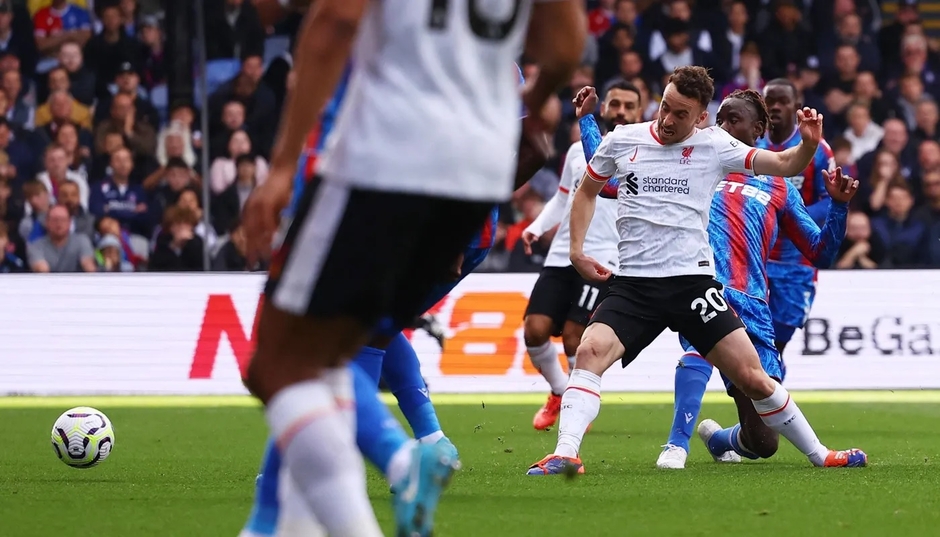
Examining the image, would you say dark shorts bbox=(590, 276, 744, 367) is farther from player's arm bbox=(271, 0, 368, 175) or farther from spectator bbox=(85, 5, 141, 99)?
spectator bbox=(85, 5, 141, 99)

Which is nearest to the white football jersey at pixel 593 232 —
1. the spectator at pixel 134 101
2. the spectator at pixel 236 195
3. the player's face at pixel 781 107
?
the player's face at pixel 781 107

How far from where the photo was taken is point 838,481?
6.57 meters

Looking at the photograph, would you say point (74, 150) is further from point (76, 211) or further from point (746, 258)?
point (746, 258)

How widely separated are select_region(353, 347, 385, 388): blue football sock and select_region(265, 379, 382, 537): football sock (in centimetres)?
199

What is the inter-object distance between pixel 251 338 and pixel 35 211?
398cm

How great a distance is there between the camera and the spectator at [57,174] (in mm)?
15547

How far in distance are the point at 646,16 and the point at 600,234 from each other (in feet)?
23.5

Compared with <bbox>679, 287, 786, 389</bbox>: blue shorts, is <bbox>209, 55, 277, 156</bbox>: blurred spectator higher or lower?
lower

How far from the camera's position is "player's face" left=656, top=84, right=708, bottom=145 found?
6.95 meters

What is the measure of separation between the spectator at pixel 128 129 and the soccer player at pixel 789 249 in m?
8.39

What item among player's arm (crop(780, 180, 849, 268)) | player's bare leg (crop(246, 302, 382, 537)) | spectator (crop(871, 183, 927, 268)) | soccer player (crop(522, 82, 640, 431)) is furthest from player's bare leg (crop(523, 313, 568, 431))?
player's bare leg (crop(246, 302, 382, 537))

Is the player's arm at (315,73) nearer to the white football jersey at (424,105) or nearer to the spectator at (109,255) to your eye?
the white football jersey at (424,105)

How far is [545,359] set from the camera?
10.3 meters

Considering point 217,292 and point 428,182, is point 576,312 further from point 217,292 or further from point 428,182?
point 428,182
